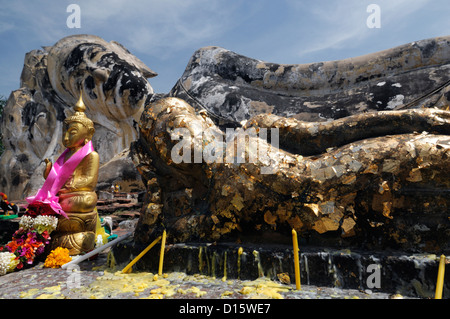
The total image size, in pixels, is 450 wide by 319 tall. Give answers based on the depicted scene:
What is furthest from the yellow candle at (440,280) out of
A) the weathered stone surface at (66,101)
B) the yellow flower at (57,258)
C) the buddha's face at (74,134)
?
the weathered stone surface at (66,101)

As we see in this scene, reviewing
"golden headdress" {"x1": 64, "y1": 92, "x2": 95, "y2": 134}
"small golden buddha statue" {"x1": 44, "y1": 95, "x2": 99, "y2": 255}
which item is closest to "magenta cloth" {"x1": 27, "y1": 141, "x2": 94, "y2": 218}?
"small golden buddha statue" {"x1": 44, "y1": 95, "x2": 99, "y2": 255}

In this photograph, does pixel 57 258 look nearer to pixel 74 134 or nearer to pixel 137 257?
pixel 137 257

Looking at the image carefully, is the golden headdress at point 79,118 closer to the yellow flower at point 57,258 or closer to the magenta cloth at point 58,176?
the magenta cloth at point 58,176

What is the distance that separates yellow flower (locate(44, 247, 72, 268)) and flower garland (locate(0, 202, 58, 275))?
0.11 metres

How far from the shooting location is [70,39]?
21.6 ft

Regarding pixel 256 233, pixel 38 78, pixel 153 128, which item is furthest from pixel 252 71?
pixel 38 78

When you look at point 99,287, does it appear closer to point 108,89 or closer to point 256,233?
point 256,233

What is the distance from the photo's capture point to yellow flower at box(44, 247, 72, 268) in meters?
2.09

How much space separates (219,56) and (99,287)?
9.45 feet

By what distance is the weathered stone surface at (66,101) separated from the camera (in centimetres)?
592

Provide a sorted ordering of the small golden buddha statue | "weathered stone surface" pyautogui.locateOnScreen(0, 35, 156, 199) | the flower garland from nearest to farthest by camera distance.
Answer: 1. the flower garland
2. the small golden buddha statue
3. "weathered stone surface" pyautogui.locateOnScreen(0, 35, 156, 199)

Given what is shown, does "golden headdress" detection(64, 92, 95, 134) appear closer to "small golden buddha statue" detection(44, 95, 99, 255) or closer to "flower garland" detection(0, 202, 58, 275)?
"small golden buddha statue" detection(44, 95, 99, 255)

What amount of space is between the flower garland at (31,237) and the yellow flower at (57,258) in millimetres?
111

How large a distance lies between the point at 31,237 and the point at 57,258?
0.26m
